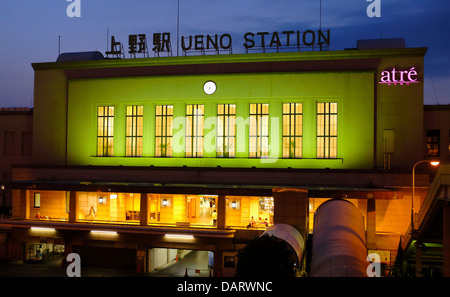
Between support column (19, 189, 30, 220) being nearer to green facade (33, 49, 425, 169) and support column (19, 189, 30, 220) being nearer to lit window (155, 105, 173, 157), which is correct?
green facade (33, 49, 425, 169)

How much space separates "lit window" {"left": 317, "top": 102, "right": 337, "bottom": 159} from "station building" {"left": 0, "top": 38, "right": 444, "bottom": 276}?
0.09 metres

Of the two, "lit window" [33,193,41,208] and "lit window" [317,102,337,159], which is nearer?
"lit window" [317,102,337,159]

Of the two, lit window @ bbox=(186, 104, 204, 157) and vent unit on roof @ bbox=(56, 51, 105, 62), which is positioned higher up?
vent unit on roof @ bbox=(56, 51, 105, 62)

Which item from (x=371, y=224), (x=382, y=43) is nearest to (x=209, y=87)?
(x=382, y=43)

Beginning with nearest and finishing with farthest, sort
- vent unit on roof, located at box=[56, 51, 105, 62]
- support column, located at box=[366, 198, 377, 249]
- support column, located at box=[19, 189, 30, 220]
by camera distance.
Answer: support column, located at box=[366, 198, 377, 249]
support column, located at box=[19, 189, 30, 220]
vent unit on roof, located at box=[56, 51, 105, 62]

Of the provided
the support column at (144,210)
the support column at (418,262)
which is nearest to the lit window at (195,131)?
the support column at (144,210)

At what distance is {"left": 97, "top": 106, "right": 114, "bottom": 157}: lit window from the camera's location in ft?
153

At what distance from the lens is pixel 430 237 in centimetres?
3127

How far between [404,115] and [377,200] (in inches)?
315

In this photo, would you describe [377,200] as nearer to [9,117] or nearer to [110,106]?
[110,106]

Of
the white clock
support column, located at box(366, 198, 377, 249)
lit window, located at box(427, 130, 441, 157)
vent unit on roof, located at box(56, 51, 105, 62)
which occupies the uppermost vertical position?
vent unit on roof, located at box(56, 51, 105, 62)

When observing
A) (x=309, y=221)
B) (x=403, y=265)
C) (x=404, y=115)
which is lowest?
(x=403, y=265)

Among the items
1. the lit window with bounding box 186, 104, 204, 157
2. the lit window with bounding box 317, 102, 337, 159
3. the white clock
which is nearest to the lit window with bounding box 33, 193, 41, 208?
the lit window with bounding box 186, 104, 204, 157
